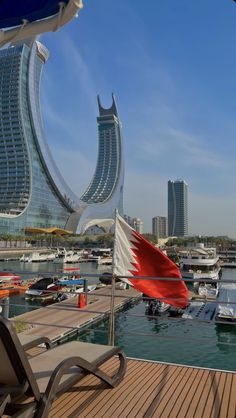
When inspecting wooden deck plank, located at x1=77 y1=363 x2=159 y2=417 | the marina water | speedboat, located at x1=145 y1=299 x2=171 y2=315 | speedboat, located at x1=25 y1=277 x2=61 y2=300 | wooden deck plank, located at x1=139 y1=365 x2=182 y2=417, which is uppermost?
wooden deck plank, located at x1=77 y1=363 x2=159 y2=417

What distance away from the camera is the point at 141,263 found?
16.7ft

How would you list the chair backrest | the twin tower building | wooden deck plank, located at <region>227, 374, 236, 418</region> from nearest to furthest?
the chair backrest → wooden deck plank, located at <region>227, 374, 236, 418</region> → the twin tower building

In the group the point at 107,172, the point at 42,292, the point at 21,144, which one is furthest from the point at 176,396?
the point at 107,172

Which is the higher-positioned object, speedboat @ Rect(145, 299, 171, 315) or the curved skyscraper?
the curved skyscraper

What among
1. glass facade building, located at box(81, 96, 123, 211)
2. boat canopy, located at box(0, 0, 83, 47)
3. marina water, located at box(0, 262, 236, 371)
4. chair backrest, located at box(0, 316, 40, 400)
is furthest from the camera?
glass facade building, located at box(81, 96, 123, 211)

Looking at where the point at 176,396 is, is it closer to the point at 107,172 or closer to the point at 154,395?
the point at 154,395

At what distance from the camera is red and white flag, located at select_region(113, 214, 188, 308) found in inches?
188

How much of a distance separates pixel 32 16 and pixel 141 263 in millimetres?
3231

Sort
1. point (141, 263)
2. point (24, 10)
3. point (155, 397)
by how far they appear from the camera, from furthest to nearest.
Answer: point (141, 263) < point (24, 10) < point (155, 397)

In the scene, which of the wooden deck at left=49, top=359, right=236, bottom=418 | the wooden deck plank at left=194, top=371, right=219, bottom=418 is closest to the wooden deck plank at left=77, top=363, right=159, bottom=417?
the wooden deck at left=49, top=359, right=236, bottom=418

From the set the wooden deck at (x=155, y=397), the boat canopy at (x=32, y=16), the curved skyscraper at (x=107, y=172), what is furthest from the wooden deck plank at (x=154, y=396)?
the curved skyscraper at (x=107, y=172)

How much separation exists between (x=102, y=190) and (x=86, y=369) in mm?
148151

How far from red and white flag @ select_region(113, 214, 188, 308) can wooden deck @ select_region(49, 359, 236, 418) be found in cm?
98

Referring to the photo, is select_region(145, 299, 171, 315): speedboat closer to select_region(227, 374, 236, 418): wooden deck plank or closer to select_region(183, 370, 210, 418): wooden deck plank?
select_region(183, 370, 210, 418): wooden deck plank
